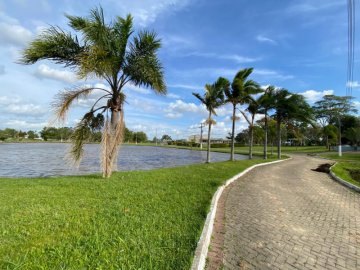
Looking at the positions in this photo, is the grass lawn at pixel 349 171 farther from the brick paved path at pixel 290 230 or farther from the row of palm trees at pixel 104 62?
the row of palm trees at pixel 104 62

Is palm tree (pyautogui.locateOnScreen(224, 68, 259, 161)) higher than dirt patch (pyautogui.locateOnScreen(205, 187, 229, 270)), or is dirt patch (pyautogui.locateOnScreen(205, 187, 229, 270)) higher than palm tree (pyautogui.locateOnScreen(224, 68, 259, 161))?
palm tree (pyautogui.locateOnScreen(224, 68, 259, 161))

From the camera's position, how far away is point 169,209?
6219mm

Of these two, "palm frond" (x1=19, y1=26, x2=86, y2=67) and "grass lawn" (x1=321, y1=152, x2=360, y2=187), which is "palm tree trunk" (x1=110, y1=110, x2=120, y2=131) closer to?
"palm frond" (x1=19, y1=26, x2=86, y2=67)

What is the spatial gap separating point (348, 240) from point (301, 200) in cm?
335

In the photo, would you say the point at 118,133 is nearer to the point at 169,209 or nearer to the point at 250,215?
the point at 169,209

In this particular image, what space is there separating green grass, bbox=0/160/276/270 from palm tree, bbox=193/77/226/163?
46.7 feet

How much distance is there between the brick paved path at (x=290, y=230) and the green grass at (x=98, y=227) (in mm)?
795

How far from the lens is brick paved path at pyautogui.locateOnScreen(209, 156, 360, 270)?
4.28 m

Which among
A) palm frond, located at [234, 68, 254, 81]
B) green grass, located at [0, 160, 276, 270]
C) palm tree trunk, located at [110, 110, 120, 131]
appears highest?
palm frond, located at [234, 68, 254, 81]

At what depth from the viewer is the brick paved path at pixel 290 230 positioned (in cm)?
428

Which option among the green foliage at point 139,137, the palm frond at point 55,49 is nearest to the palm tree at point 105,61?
the palm frond at point 55,49

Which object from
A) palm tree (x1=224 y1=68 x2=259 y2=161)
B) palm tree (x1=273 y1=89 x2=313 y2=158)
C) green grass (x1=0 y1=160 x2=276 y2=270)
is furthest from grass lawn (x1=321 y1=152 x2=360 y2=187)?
green grass (x1=0 y1=160 x2=276 y2=270)

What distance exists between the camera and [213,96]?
70.4 feet

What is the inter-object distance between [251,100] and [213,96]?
161 inches
